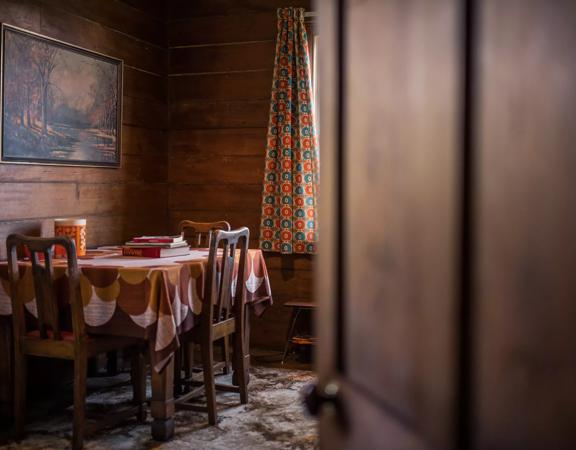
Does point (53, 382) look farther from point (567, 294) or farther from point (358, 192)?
point (567, 294)

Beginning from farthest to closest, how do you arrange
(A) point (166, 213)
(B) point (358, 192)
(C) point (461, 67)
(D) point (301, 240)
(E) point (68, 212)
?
1. (A) point (166, 213)
2. (D) point (301, 240)
3. (E) point (68, 212)
4. (B) point (358, 192)
5. (C) point (461, 67)

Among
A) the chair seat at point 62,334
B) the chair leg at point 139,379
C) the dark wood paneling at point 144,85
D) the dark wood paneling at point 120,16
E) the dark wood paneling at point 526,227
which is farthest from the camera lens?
the dark wood paneling at point 144,85

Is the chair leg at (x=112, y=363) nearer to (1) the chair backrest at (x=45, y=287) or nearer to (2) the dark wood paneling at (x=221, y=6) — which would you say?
(1) the chair backrest at (x=45, y=287)

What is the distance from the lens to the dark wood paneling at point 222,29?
182 inches

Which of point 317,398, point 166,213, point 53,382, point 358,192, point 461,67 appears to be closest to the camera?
point 461,67

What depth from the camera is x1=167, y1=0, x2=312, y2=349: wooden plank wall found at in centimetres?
464

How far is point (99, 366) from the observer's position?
3.99 metres

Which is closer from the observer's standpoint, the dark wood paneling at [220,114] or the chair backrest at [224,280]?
the chair backrest at [224,280]

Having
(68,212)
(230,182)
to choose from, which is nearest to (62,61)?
(68,212)

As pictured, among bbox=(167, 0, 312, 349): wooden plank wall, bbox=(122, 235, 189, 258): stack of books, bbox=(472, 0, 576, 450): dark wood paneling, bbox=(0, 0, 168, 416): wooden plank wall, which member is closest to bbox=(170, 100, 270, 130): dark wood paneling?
bbox=(167, 0, 312, 349): wooden plank wall

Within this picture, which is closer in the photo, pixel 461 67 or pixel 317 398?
pixel 461 67

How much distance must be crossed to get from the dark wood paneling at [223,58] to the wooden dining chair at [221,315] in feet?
5.83

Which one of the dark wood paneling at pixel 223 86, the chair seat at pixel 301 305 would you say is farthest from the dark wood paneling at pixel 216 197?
the chair seat at pixel 301 305

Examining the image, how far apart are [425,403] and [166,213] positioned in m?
4.26
